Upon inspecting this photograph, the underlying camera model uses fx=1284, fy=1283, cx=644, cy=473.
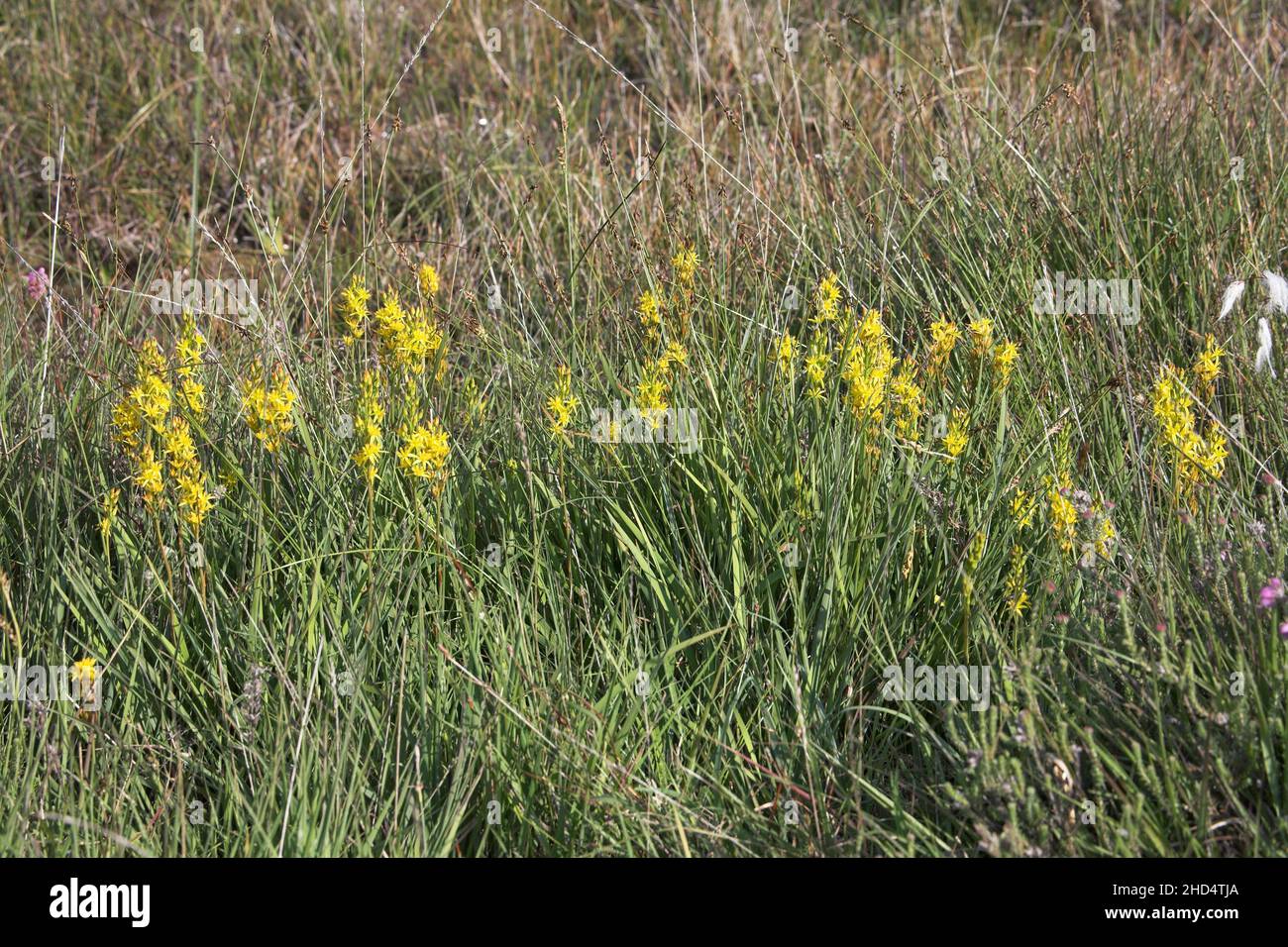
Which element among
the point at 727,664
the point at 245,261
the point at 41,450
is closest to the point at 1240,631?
the point at 727,664

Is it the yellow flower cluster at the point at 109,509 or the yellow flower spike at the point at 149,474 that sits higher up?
the yellow flower spike at the point at 149,474

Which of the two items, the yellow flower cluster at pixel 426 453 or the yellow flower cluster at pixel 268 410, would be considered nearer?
the yellow flower cluster at pixel 426 453

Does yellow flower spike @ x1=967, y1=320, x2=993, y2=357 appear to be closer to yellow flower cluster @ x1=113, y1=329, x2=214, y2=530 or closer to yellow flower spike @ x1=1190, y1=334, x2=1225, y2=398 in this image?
yellow flower spike @ x1=1190, y1=334, x2=1225, y2=398

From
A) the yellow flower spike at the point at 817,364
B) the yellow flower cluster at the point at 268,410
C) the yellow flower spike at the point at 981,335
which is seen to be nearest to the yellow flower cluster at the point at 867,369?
the yellow flower spike at the point at 817,364

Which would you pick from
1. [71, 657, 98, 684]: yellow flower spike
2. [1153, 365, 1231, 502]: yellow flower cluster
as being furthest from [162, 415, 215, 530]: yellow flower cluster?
[1153, 365, 1231, 502]: yellow flower cluster

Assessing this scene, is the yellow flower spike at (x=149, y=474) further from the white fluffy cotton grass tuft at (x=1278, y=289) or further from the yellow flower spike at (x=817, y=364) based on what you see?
the white fluffy cotton grass tuft at (x=1278, y=289)

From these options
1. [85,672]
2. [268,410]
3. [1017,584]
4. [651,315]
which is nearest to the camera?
[85,672]

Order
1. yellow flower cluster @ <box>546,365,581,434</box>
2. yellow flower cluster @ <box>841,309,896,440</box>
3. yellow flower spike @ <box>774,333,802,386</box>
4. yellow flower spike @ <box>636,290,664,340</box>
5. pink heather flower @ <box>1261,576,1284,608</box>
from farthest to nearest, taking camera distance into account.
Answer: yellow flower spike @ <box>636,290,664,340</box> < yellow flower spike @ <box>774,333,802,386</box> < yellow flower cluster @ <box>546,365,581,434</box> < yellow flower cluster @ <box>841,309,896,440</box> < pink heather flower @ <box>1261,576,1284,608</box>

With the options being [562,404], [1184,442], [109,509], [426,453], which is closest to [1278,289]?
[1184,442]

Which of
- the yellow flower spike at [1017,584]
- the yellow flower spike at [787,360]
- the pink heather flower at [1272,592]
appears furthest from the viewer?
the yellow flower spike at [787,360]

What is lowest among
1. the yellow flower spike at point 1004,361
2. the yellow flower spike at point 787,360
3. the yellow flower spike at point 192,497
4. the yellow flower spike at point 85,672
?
the yellow flower spike at point 85,672

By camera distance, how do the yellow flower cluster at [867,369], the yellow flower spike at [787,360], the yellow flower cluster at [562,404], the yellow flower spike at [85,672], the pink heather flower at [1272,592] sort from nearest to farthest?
the pink heather flower at [1272,592] < the yellow flower spike at [85,672] < the yellow flower cluster at [867,369] < the yellow flower cluster at [562,404] < the yellow flower spike at [787,360]

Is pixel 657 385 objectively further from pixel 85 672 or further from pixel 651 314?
pixel 85 672

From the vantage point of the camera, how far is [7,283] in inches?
162
